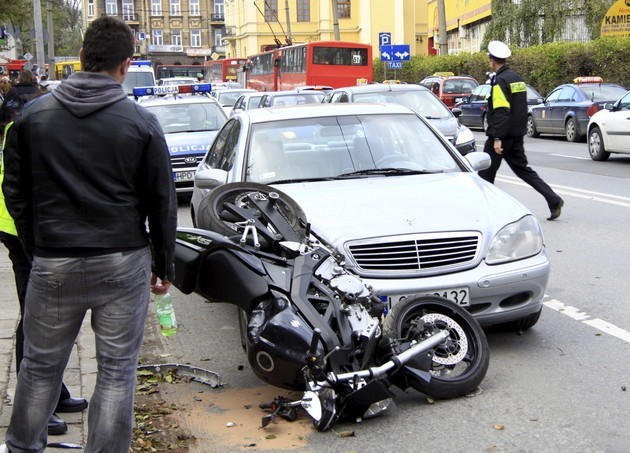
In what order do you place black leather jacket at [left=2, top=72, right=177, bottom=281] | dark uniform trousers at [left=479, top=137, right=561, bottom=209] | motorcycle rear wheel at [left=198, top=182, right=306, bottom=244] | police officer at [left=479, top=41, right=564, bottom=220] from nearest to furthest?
1. black leather jacket at [left=2, top=72, right=177, bottom=281]
2. motorcycle rear wheel at [left=198, top=182, right=306, bottom=244]
3. police officer at [left=479, top=41, right=564, bottom=220]
4. dark uniform trousers at [left=479, top=137, right=561, bottom=209]

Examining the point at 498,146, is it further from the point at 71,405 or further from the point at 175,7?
the point at 175,7

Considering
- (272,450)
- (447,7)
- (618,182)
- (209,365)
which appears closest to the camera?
(272,450)

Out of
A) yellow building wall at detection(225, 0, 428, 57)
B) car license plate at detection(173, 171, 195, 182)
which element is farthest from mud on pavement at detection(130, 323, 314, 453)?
yellow building wall at detection(225, 0, 428, 57)

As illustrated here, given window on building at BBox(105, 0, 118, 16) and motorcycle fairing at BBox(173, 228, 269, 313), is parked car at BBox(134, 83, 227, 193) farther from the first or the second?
window on building at BBox(105, 0, 118, 16)

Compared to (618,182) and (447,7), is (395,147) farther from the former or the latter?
(447,7)

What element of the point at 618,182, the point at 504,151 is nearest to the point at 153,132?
the point at 504,151

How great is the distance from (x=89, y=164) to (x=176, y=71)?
79233mm

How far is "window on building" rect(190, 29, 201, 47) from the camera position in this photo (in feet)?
401

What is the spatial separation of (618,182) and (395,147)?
920 centimetres

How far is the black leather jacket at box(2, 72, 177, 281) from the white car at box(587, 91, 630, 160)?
16140 mm

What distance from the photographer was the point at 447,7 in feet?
193

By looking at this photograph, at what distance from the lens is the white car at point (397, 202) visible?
5898 mm

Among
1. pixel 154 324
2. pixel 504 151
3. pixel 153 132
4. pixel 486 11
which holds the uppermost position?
pixel 486 11

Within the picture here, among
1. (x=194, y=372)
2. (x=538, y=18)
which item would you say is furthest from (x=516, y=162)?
(x=538, y=18)
